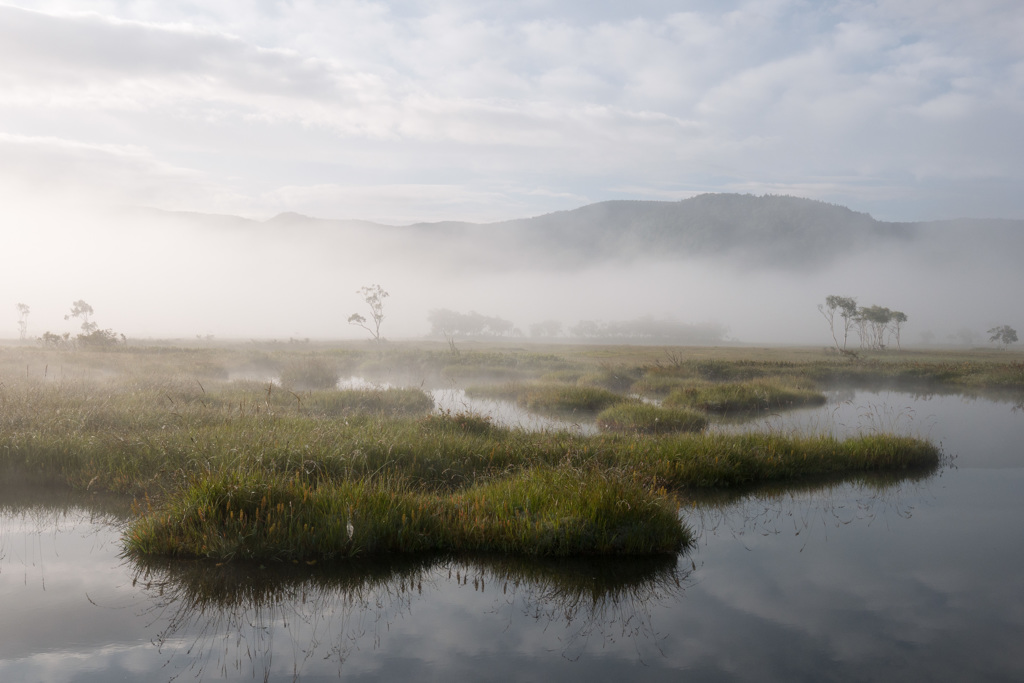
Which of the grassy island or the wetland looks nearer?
the wetland

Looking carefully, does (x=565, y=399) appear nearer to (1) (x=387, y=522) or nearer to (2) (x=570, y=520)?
(2) (x=570, y=520)

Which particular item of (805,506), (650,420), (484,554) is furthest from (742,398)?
(484,554)

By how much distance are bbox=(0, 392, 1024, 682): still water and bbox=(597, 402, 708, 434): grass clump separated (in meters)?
9.05


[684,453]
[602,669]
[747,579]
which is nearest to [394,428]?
[684,453]

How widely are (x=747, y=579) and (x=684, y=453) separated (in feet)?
18.6

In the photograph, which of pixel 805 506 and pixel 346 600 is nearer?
pixel 346 600

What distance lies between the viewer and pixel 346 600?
7.20 meters

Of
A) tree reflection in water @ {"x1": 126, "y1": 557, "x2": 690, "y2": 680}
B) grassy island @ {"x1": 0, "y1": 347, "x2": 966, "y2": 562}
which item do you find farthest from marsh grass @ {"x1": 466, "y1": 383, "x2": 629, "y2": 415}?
tree reflection in water @ {"x1": 126, "y1": 557, "x2": 690, "y2": 680}

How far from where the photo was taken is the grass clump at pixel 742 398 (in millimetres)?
25453

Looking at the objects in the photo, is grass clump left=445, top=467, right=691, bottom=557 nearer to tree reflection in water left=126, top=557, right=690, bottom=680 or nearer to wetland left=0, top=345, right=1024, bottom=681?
wetland left=0, top=345, right=1024, bottom=681

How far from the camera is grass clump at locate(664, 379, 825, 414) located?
2545 centimetres

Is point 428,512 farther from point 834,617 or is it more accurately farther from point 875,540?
point 875,540

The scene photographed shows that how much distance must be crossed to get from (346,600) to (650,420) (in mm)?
14434

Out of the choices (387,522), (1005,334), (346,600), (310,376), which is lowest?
(346,600)
